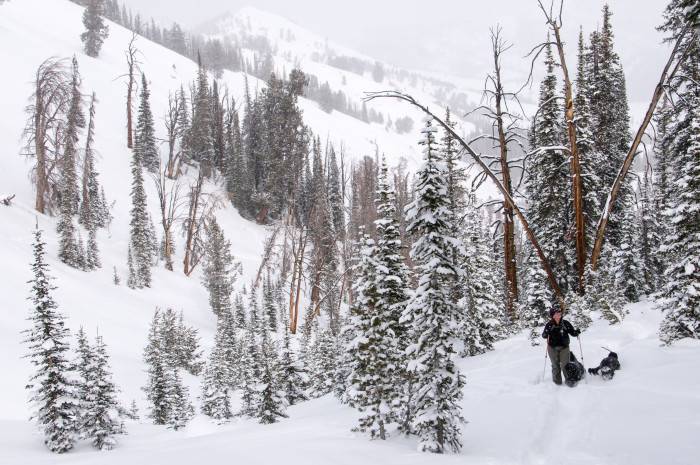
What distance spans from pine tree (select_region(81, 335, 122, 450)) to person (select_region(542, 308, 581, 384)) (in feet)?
38.5

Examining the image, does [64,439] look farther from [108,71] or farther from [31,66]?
[108,71]

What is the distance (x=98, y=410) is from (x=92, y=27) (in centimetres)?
7653

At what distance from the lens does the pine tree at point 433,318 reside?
30.9 feet

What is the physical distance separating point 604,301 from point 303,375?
1504 cm

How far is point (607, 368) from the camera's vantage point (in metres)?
10.5

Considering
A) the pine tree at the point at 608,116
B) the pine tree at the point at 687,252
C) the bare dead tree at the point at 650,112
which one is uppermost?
the pine tree at the point at 608,116

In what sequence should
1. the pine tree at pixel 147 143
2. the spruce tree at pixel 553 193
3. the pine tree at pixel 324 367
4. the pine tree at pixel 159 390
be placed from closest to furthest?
the pine tree at pixel 159 390
the pine tree at pixel 324 367
the spruce tree at pixel 553 193
the pine tree at pixel 147 143

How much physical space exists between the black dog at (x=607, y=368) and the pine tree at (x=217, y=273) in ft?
90.4

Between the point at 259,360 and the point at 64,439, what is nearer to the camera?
the point at 64,439

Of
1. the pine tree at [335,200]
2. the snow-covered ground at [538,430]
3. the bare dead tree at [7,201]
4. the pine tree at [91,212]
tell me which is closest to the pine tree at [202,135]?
the pine tree at [335,200]

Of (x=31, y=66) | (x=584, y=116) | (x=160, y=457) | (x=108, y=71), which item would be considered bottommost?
(x=160, y=457)

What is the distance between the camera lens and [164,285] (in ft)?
122

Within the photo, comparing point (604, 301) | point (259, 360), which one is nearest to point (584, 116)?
point (604, 301)

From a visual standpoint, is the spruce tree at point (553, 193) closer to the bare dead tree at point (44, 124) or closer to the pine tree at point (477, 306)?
the pine tree at point (477, 306)
